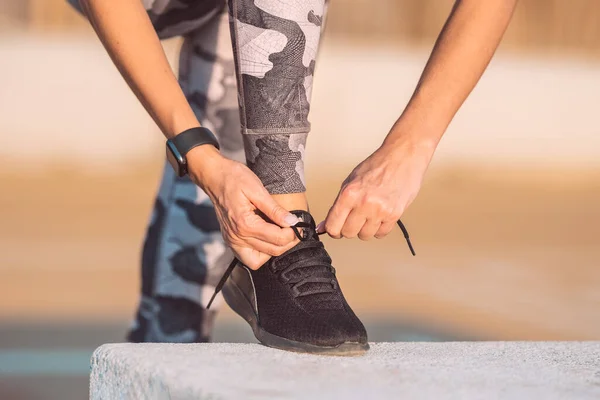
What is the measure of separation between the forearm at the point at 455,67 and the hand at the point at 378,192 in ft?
0.12

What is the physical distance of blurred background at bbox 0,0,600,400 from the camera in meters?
2.56

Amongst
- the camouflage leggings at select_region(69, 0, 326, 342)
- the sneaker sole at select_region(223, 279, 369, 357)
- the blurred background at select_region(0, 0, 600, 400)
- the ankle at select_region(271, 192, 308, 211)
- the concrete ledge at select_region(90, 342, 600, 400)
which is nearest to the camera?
the concrete ledge at select_region(90, 342, 600, 400)

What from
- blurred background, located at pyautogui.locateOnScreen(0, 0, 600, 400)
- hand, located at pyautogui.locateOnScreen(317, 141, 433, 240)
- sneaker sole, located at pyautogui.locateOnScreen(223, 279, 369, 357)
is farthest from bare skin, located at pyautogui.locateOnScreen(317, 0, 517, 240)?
blurred background, located at pyautogui.locateOnScreen(0, 0, 600, 400)

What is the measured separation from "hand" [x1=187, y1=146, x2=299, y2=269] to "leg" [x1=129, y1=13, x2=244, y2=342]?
36cm

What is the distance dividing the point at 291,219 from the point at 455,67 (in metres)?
0.28

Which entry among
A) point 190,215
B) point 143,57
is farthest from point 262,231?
point 190,215

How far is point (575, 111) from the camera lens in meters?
7.41

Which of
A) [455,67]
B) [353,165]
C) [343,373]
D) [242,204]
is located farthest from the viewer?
[353,165]

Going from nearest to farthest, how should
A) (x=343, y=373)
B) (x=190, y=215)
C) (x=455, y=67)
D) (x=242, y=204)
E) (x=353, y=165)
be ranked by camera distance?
(x=343, y=373)
(x=242, y=204)
(x=455, y=67)
(x=190, y=215)
(x=353, y=165)

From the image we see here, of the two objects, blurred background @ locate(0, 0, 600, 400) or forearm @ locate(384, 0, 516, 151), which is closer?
forearm @ locate(384, 0, 516, 151)

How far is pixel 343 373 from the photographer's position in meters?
0.95

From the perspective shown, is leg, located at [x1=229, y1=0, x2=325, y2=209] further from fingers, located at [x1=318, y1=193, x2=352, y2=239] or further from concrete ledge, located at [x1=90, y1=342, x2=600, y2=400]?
concrete ledge, located at [x1=90, y1=342, x2=600, y2=400]

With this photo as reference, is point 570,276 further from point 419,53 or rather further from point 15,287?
point 419,53

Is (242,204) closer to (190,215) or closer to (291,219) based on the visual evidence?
(291,219)
